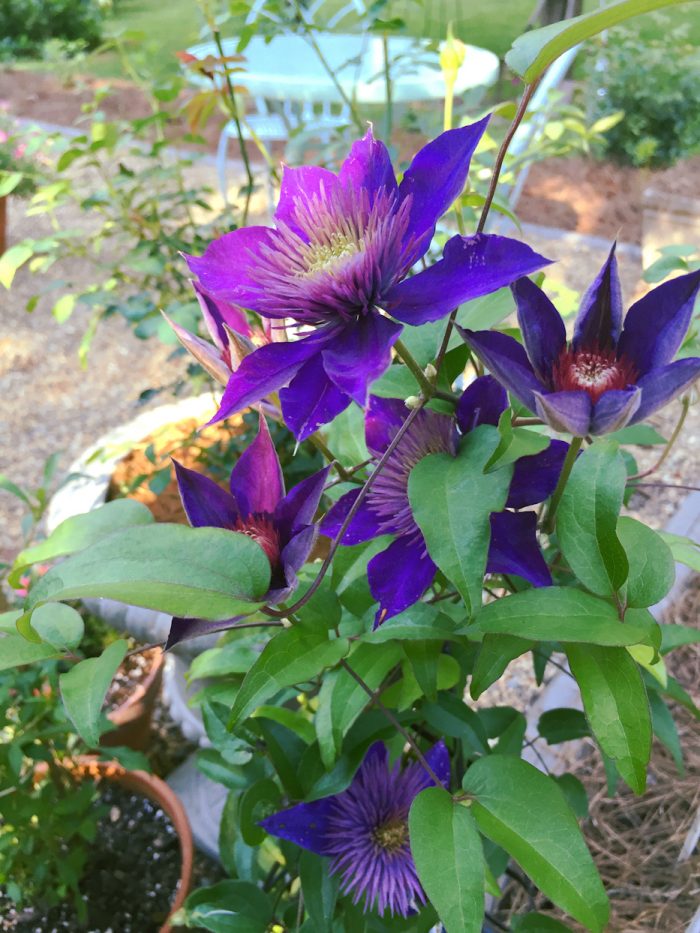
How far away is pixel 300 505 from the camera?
1.39ft

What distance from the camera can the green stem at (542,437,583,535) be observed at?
39cm

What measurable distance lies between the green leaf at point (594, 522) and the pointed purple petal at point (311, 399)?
0.12 m

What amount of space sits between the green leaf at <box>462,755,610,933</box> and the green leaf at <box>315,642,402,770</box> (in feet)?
0.26

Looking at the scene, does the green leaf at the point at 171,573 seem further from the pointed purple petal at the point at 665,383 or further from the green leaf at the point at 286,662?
the pointed purple petal at the point at 665,383

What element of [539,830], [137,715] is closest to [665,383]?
[539,830]

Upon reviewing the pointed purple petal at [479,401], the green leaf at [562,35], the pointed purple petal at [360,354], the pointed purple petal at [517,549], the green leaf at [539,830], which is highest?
the green leaf at [562,35]

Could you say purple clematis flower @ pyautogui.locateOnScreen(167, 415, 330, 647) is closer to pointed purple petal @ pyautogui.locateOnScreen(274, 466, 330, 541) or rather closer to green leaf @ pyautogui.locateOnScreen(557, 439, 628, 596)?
pointed purple petal @ pyautogui.locateOnScreen(274, 466, 330, 541)

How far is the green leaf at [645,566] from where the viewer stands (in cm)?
38

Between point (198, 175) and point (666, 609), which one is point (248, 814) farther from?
point (198, 175)

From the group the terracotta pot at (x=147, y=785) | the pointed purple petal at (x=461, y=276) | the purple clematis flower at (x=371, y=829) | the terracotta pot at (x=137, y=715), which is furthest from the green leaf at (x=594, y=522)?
the terracotta pot at (x=137, y=715)

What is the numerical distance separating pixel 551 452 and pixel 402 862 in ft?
1.05

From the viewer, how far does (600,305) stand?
392 millimetres

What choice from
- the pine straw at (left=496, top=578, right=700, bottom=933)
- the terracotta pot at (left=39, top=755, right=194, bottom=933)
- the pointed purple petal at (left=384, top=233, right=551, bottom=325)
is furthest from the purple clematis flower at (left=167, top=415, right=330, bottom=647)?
the terracotta pot at (left=39, top=755, right=194, bottom=933)

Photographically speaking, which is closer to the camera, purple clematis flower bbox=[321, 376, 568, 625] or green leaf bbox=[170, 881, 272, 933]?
purple clematis flower bbox=[321, 376, 568, 625]
